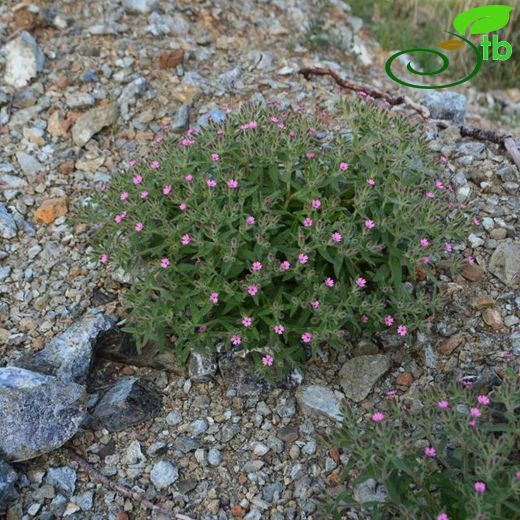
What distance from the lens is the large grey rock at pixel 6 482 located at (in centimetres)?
329

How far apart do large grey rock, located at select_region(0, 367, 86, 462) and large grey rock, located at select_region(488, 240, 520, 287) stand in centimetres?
225

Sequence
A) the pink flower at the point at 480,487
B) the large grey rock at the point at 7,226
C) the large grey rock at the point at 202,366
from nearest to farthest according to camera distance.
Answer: the pink flower at the point at 480,487 < the large grey rock at the point at 202,366 < the large grey rock at the point at 7,226

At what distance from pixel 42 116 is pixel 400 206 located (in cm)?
294

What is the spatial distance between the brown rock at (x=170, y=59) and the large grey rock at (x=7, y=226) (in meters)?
1.74

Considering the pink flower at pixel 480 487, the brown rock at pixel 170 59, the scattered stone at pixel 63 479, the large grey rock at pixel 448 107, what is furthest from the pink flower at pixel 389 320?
the brown rock at pixel 170 59

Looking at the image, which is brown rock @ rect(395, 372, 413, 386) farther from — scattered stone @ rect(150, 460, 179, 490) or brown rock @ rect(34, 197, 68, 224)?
brown rock @ rect(34, 197, 68, 224)

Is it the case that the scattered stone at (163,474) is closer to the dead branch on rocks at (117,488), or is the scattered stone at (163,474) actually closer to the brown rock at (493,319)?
the dead branch on rocks at (117,488)

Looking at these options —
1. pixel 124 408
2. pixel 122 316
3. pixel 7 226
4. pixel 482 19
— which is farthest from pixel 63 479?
pixel 482 19

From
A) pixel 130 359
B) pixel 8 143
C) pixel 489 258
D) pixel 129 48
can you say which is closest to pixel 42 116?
pixel 8 143

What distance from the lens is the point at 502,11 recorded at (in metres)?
6.93

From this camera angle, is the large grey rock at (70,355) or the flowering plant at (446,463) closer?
the flowering plant at (446,463)

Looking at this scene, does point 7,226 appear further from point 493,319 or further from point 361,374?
point 493,319

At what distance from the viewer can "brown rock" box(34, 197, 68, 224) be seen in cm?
470

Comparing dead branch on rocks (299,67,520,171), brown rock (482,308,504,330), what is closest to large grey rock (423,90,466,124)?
dead branch on rocks (299,67,520,171)
